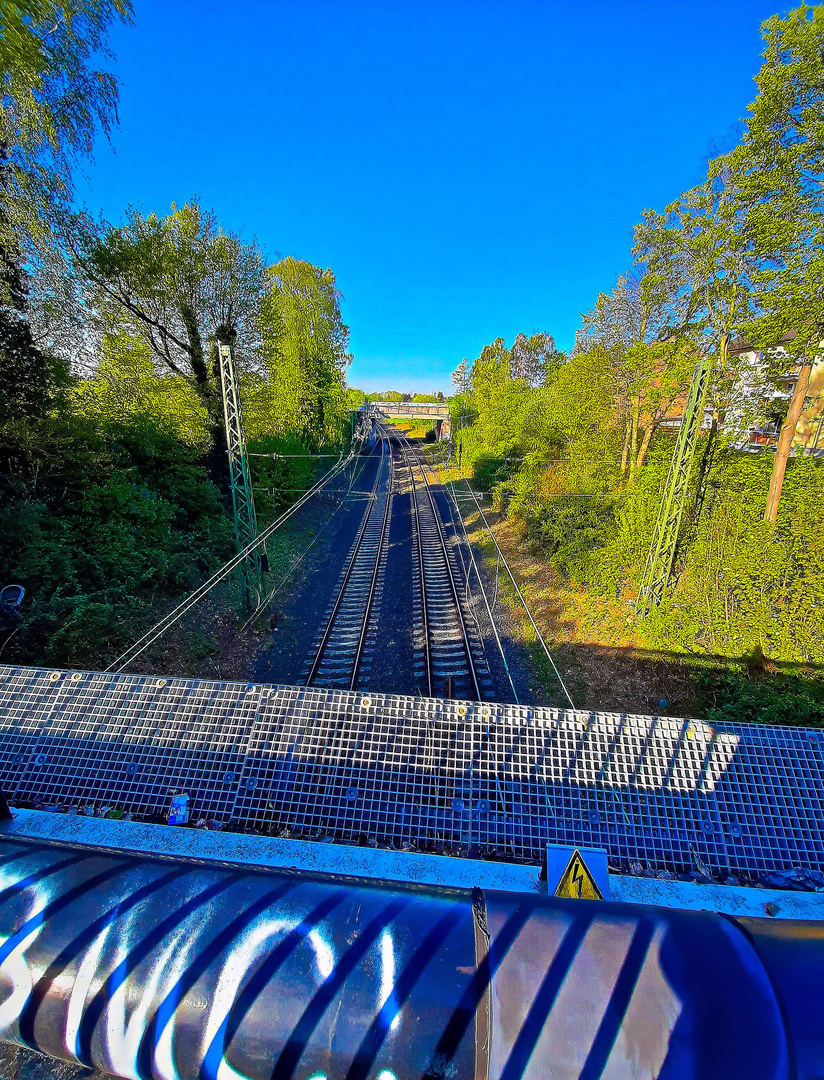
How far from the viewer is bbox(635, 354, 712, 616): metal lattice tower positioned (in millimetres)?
8078

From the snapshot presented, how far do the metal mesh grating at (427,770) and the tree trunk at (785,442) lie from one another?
6407mm

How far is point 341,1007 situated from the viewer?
5.36 ft

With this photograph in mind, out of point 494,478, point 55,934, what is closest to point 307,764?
point 55,934

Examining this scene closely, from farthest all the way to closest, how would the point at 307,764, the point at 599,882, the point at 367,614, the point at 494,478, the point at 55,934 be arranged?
the point at 494,478 < the point at 367,614 < the point at 307,764 < the point at 599,882 < the point at 55,934

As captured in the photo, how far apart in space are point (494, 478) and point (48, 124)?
1900cm

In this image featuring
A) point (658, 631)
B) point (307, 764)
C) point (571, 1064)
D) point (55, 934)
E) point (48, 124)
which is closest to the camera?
point (571, 1064)

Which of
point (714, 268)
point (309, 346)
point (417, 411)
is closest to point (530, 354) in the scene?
point (309, 346)

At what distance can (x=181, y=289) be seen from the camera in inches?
496

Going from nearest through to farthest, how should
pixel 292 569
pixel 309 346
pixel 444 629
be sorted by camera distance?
1. pixel 444 629
2. pixel 292 569
3. pixel 309 346

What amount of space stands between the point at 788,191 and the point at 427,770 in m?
11.5

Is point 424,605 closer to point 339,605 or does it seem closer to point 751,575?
point 339,605

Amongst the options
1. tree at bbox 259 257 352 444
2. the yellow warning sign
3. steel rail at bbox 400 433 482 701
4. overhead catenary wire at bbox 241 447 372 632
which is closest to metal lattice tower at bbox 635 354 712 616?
steel rail at bbox 400 433 482 701

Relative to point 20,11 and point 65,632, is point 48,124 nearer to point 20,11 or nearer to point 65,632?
point 20,11

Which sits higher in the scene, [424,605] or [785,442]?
[785,442]
